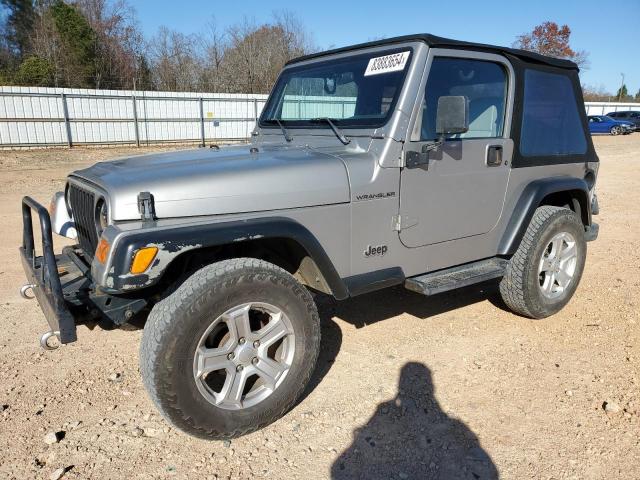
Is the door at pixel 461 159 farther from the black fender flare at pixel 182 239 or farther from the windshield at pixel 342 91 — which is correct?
the black fender flare at pixel 182 239

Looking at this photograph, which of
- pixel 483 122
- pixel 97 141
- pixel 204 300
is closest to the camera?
pixel 204 300

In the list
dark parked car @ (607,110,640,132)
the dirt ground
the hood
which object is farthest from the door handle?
dark parked car @ (607,110,640,132)

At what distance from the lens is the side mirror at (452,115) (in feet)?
9.75

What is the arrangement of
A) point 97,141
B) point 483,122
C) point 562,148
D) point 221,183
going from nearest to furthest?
point 221,183
point 483,122
point 562,148
point 97,141

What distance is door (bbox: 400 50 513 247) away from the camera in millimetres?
3277

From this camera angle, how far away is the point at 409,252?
11.1 ft

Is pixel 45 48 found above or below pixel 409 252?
above

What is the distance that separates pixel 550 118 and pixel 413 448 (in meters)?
3.03

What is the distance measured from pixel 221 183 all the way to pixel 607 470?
97.3 inches

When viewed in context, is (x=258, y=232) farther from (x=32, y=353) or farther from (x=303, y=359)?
(x=32, y=353)

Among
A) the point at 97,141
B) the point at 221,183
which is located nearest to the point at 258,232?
the point at 221,183

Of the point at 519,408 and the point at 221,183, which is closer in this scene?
the point at 221,183

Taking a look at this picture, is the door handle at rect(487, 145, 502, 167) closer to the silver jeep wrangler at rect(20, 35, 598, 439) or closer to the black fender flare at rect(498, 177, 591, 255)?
the silver jeep wrangler at rect(20, 35, 598, 439)

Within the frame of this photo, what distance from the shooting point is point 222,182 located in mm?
2631
